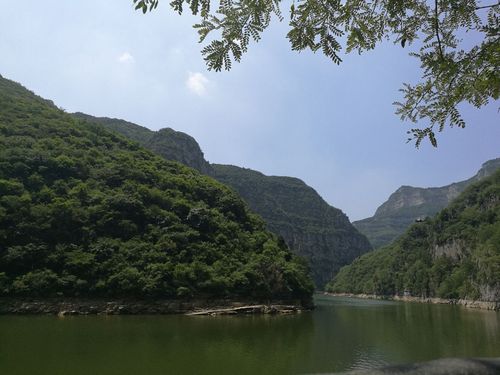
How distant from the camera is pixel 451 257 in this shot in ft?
355

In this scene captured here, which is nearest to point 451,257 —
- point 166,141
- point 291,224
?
point 291,224

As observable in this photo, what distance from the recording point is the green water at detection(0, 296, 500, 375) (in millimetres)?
16500

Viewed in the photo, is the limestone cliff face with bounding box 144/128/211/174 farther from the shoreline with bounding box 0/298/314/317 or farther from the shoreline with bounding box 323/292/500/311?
the shoreline with bounding box 0/298/314/317

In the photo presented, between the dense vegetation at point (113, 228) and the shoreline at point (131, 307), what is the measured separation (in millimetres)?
675

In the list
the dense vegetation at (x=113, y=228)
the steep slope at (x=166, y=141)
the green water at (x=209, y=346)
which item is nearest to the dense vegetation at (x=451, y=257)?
the dense vegetation at (x=113, y=228)

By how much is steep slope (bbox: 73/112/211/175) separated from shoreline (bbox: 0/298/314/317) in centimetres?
7280

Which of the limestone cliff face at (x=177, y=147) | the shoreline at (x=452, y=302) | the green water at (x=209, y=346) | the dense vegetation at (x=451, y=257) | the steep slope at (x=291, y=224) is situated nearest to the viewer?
the green water at (x=209, y=346)

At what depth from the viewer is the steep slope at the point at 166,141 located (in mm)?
112688

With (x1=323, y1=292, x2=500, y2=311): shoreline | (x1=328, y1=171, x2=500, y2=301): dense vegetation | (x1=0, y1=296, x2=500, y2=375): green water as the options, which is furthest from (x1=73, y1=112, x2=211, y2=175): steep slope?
(x1=0, y1=296, x2=500, y2=375): green water

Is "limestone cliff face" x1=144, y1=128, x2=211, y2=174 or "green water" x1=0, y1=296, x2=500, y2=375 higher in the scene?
"limestone cliff face" x1=144, y1=128, x2=211, y2=174

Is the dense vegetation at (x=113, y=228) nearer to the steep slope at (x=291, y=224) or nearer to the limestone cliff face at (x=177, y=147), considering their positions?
the limestone cliff face at (x=177, y=147)

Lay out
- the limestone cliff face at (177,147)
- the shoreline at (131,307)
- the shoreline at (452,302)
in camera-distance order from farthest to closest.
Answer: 1. the limestone cliff face at (177,147)
2. the shoreline at (452,302)
3. the shoreline at (131,307)

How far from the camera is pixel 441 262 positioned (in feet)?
350

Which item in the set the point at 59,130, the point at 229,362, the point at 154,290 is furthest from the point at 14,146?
the point at 229,362
